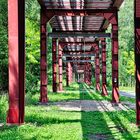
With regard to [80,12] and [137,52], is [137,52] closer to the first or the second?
[137,52]

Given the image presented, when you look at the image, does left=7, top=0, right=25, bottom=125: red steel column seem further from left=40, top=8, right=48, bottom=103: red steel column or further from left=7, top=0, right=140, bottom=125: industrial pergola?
left=40, top=8, right=48, bottom=103: red steel column

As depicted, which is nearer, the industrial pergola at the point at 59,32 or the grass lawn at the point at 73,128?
the grass lawn at the point at 73,128

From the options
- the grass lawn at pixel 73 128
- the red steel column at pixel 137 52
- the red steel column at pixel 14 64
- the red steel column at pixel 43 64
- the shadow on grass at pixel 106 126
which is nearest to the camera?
the grass lawn at pixel 73 128

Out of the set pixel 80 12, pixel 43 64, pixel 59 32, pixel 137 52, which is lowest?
pixel 137 52

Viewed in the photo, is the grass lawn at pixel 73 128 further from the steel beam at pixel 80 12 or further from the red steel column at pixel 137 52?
the steel beam at pixel 80 12

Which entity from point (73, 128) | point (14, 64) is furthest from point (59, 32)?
point (73, 128)

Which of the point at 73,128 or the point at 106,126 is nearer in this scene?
the point at 73,128

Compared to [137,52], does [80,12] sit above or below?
above

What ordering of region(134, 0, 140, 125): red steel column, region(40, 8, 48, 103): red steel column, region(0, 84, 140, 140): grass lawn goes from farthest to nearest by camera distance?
region(40, 8, 48, 103): red steel column
region(134, 0, 140, 125): red steel column
region(0, 84, 140, 140): grass lawn

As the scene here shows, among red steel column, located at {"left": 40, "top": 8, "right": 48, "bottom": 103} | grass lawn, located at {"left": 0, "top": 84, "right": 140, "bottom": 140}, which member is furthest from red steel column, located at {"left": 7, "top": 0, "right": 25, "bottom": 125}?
red steel column, located at {"left": 40, "top": 8, "right": 48, "bottom": 103}

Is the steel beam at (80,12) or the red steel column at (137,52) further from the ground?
the steel beam at (80,12)

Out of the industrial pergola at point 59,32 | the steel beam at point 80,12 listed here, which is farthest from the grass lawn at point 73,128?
the steel beam at point 80,12

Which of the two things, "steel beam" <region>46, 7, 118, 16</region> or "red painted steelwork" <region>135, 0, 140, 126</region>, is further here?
"steel beam" <region>46, 7, 118, 16</region>

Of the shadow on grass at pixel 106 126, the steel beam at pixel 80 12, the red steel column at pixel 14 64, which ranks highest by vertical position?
the steel beam at pixel 80 12
